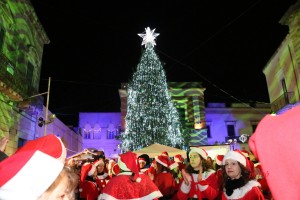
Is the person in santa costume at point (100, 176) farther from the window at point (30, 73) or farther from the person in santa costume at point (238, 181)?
the window at point (30, 73)

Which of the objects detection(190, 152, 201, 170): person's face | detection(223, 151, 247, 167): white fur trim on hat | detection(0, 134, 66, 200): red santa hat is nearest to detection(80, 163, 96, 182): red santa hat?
detection(190, 152, 201, 170): person's face

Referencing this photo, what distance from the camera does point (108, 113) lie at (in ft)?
146

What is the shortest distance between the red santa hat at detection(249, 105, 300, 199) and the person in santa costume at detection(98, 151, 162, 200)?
4.07 metres

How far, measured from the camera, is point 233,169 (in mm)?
4359

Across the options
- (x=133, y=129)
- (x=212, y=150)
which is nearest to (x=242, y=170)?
(x=212, y=150)

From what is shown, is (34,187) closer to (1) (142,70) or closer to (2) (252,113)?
(1) (142,70)

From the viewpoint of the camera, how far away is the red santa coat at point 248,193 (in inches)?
157

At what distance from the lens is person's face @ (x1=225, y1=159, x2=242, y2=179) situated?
4289mm

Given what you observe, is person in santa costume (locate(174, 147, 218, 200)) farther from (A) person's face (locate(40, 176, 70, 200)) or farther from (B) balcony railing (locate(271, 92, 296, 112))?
(B) balcony railing (locate(271, 92, 296, 112))

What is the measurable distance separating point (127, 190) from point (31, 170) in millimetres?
3629

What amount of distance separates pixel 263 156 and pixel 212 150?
12276mm

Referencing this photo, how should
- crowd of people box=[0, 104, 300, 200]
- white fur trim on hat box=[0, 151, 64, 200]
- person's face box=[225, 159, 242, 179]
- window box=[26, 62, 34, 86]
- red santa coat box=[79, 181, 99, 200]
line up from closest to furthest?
crowd of people box=[0, 104, 300, 200] < white fur trim on hat box=[0, 151, 64, 200] < person's face box=[225, 159, 242, 179] < red santa coat box=[79, 181, 99, 200] < window box=[26, 62, 34, 86]

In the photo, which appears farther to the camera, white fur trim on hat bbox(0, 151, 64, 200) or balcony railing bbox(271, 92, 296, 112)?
balcony railing bbox(271, 92, 296, 112)

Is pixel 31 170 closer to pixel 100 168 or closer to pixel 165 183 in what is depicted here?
pixel 165 183
